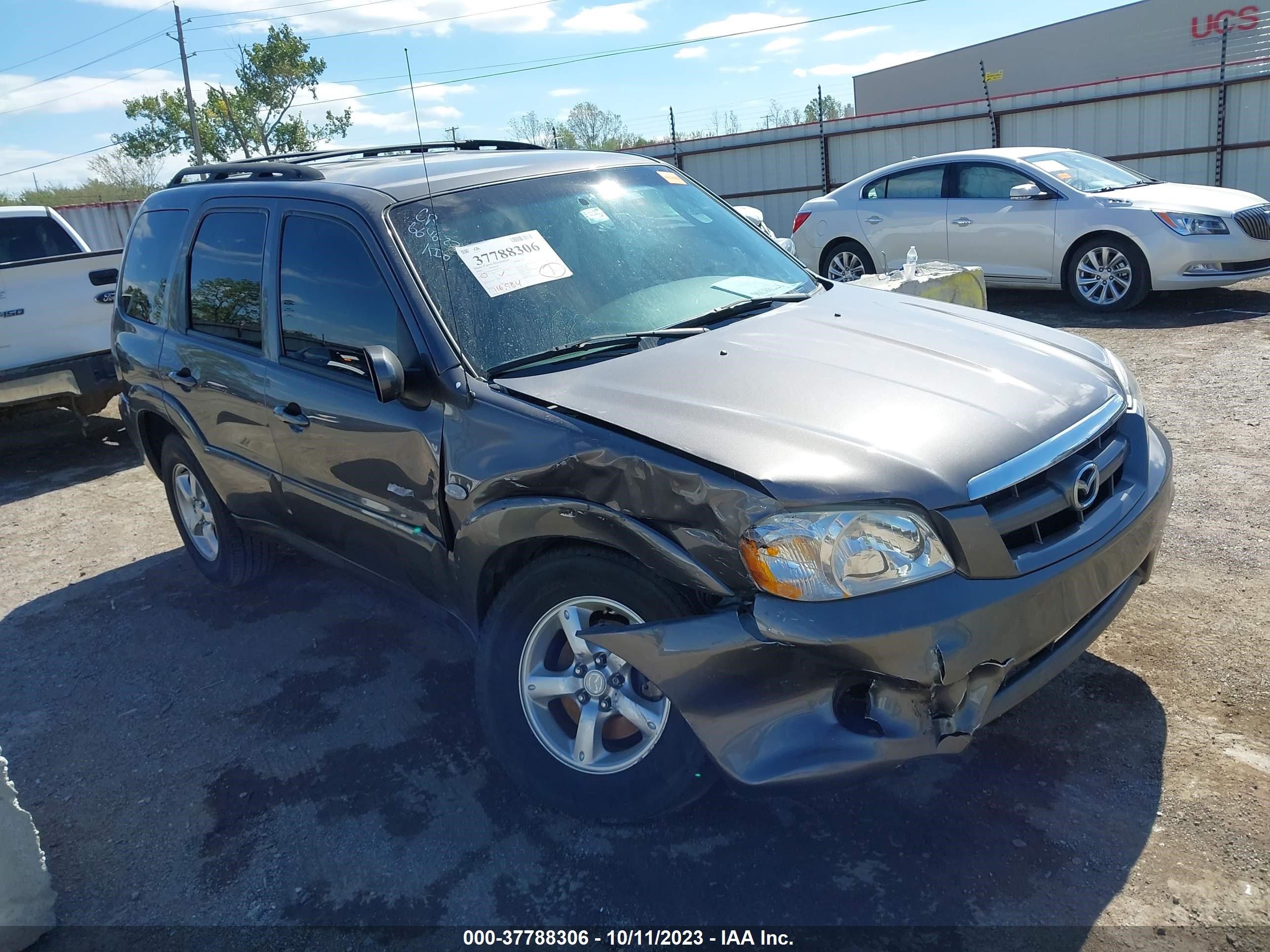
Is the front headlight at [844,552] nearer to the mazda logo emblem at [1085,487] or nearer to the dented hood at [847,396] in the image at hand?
the dented hood at [847,396]

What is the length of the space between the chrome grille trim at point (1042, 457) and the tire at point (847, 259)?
28.2 feet

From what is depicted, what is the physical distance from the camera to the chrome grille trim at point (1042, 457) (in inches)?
94.7

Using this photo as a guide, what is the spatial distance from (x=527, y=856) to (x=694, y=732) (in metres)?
0.71

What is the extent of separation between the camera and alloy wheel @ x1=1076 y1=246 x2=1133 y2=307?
9156 mm

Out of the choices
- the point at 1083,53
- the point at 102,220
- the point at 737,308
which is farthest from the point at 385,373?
the point at 1083,53

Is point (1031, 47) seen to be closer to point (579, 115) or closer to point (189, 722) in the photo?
point (579, 115)

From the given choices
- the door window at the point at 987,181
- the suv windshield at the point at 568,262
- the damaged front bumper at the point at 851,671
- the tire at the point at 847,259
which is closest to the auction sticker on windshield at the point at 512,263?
the suv windshield at the point at 568,262

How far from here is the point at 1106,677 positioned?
338cm

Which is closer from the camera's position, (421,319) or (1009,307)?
(421,319)

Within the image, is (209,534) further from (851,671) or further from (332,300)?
(851,671)

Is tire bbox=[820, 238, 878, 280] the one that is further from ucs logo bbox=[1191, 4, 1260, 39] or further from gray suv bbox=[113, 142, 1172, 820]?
ucs logo bbox=[1191, 4, 1260, 39]

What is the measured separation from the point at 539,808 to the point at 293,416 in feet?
5.60

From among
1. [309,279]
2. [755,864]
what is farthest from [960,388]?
[309,279]

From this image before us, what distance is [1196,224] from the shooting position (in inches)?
340
